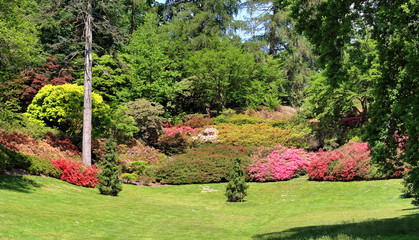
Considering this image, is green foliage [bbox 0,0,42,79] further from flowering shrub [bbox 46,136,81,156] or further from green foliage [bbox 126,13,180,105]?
green foliage [bbox 126,13,180,105]

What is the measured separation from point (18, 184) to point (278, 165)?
14125 mm

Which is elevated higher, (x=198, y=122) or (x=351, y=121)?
(x=198, y=122)

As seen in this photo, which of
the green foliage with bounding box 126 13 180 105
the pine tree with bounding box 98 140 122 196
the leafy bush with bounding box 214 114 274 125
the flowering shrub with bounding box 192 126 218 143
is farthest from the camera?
the green foliage with bounding box 126 13 180 105

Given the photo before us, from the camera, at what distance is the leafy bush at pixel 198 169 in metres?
21.7

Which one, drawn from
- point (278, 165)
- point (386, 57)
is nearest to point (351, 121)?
point (278, 165)

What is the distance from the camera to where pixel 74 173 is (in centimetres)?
1667

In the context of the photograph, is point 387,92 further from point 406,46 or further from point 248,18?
point 248,18

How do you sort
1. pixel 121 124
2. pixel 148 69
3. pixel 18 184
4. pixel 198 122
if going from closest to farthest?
pixel 18 184 < pixel 121 124 < pixel 198 122 < pixel 148 69

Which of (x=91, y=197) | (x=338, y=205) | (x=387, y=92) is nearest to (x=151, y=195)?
(x=91, y=197)

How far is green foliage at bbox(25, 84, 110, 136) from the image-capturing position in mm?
21922

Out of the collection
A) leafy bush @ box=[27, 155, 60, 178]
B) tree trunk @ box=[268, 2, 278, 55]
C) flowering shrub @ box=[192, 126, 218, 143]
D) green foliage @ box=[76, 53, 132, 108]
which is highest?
tree trunk @ box=[268, 2, 278, 55]

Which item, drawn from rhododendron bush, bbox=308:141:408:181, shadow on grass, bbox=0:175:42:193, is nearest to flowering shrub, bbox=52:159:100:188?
shadow on grass, bbox=0:175:42:193

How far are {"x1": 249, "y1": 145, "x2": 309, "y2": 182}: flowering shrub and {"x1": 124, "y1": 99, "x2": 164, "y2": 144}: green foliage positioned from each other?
745 centimetres

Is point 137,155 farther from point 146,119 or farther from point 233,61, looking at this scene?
point 233,61
